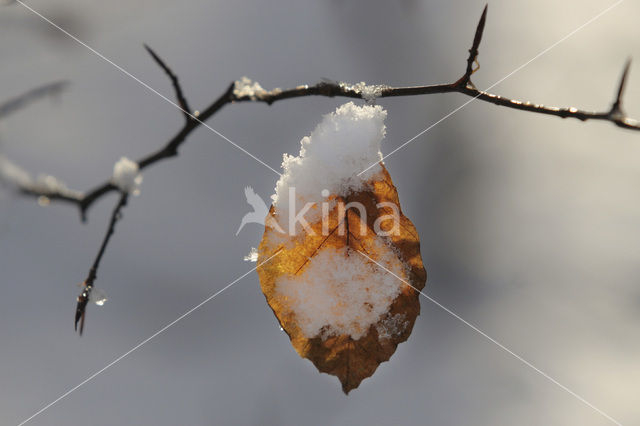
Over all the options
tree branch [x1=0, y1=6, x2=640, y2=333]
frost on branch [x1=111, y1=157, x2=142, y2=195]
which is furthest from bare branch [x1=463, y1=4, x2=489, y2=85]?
frost on branch [x1=111, y1=157, x2=142, y2=195]

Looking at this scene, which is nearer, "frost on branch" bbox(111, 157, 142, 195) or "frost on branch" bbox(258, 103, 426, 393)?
"frost on branch" bbox(111, 157, 142, 195)

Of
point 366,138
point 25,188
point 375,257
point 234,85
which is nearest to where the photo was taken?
point 25,188

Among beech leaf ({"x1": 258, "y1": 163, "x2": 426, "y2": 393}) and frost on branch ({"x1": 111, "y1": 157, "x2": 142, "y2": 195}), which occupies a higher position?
frost on branch ({"x1": 111, "y1": 157, "x2": 142, "y2": 195})

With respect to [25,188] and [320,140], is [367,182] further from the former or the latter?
[25,188]

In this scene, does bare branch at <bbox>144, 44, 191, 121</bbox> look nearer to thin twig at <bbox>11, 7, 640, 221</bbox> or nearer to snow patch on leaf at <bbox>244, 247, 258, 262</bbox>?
thin twig at <bbox>11, 7, 640, 221</bbox>

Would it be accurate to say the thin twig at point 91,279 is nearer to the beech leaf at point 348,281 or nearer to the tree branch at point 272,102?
the tree branch at point 272,102

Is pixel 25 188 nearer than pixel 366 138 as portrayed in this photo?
Yes

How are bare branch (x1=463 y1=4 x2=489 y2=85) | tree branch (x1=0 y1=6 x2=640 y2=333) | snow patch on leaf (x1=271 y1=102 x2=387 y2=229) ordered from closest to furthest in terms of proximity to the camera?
1. tree branch (x1=0 y1=6 x2=640 y2=333)
2. bare branch (x1=463 y1=4 x2=489 y2=85)
3. snow patch on leaf (x1=271 y1=102 x2=387 y2=229)

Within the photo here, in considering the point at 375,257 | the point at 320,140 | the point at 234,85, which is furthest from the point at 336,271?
the point at 234,85
